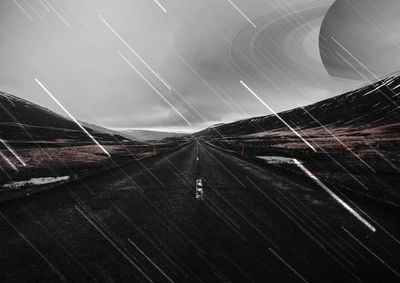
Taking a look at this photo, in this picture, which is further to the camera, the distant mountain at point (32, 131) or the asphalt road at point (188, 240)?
the distant mountain at point (32, 131)

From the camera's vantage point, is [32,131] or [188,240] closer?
[188,240]

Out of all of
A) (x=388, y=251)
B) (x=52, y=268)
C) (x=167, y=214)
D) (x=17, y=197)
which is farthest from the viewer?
(x=17, y=197)

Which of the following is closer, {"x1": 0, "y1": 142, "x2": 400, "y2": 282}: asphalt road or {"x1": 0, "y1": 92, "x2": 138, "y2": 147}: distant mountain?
{"x1": 0, "y1": 142, "x2": 400, "y2": 282}: asphalt road

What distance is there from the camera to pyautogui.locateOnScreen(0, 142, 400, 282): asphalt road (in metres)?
3.92

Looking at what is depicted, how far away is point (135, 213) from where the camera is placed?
6766 millimetres

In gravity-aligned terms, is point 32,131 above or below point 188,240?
below

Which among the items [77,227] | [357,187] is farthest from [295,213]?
[357,187]

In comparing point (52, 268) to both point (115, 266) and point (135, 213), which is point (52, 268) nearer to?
point (115, 266)

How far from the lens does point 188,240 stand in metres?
5.05

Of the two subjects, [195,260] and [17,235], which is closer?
[195,260]

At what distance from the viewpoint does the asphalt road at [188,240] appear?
12.8 ft

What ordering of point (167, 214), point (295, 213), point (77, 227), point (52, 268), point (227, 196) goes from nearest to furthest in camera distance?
point (52, 268) < point (77, 227) < point (167, 214) < point (295, 213) < point (227, 196)

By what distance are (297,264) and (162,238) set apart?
8.26 feet

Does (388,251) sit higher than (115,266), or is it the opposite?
(388,251)
